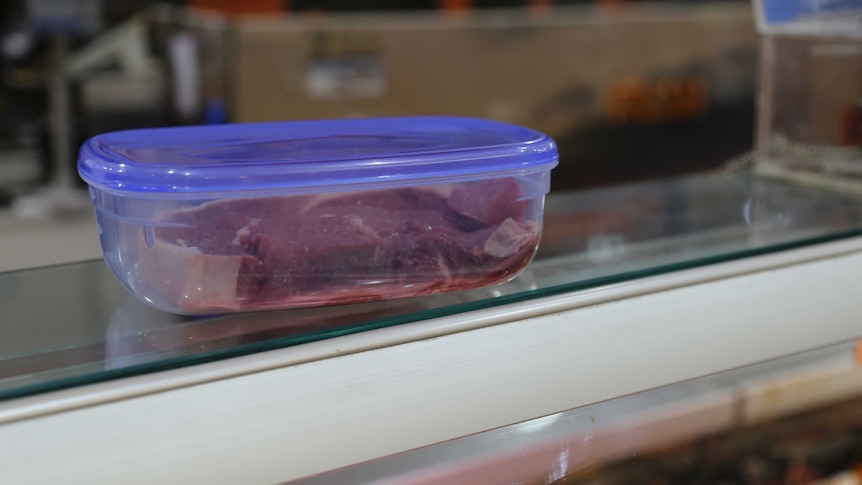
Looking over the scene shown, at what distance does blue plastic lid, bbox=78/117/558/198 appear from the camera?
56 centimetres

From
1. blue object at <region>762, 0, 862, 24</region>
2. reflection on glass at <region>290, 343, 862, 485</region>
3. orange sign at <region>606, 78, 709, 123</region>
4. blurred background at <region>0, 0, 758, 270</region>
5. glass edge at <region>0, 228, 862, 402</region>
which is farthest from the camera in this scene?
orange sign at <region>606, 78, 709, 123</region>

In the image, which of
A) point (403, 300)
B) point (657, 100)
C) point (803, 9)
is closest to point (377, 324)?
point (403, 300)

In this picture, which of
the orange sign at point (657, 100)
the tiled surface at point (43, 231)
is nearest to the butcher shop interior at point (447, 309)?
the tiled surface at point (43, 231)

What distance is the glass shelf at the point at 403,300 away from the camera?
559mm

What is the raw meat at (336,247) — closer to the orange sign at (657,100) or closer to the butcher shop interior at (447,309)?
the butcher shop interior at (447,309)

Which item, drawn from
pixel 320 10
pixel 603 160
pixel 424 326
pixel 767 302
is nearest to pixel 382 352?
pixel 424 326

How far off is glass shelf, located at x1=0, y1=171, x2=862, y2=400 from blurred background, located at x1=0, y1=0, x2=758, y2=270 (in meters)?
1.56

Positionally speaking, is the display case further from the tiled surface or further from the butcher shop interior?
the tiled surface

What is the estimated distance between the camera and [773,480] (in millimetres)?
955

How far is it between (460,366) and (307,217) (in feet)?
0.53

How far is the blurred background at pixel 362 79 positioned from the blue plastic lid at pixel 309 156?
1570mm

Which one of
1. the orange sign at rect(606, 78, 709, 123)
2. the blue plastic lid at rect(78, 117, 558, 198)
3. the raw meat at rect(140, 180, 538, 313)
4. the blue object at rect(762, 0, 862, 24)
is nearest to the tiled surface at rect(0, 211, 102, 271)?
the blue plastic lid at rect(78, 117, 558, 198)

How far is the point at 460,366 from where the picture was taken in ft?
2.05

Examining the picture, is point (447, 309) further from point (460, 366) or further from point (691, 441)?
point (691, 441)
